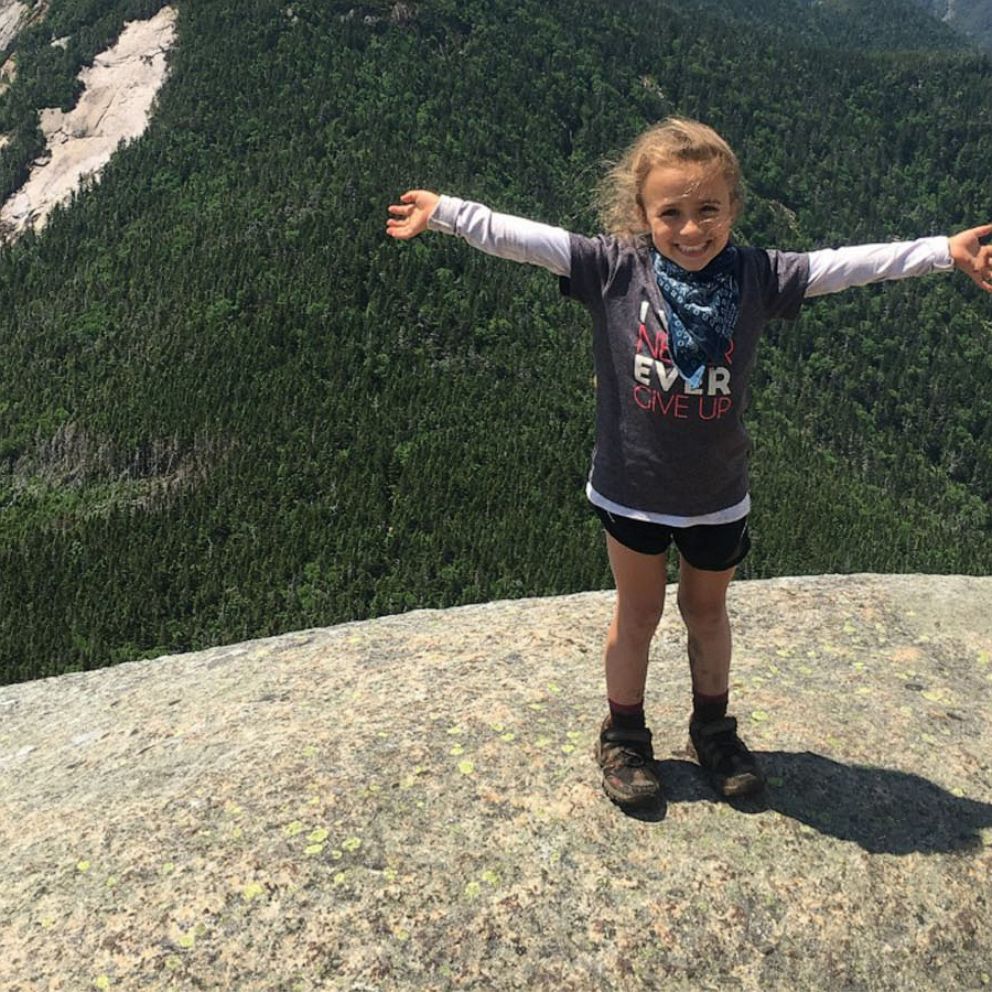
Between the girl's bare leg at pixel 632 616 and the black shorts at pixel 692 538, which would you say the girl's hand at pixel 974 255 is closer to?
the black shorts at pixel 692 538

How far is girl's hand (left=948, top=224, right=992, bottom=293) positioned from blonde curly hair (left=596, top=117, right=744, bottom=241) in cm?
146

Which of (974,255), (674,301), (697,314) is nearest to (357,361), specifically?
(674,301)

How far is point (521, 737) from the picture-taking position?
9.17 meters

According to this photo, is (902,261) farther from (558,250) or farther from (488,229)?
(488,229)

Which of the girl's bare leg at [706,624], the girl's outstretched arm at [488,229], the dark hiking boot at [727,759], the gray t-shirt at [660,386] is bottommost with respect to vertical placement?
the dark hiking boot at [727,759]

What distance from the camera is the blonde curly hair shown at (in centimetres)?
670

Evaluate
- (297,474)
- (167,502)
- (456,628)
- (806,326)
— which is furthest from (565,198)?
(456,628)

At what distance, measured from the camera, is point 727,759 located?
26.8ft

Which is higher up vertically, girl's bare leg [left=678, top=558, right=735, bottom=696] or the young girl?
the young girl

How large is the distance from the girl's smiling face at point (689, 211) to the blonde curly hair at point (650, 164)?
57 millimetres

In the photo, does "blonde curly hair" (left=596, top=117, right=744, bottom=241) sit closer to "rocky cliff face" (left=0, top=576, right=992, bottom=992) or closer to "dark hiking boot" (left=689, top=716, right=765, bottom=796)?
"dark hiking boot" (left=689, top=716, right=765, bottom=796)

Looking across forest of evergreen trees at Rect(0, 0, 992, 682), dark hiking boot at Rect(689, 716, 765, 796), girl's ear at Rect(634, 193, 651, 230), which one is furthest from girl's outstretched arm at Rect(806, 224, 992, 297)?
forest of evergreen trees at Rect(0, 0, 992, 682)

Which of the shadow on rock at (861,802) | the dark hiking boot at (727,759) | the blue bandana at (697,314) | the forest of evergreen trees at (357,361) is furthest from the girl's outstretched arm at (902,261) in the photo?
the forest of evergreen trees at (357,361)

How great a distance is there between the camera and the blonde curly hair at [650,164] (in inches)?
264
